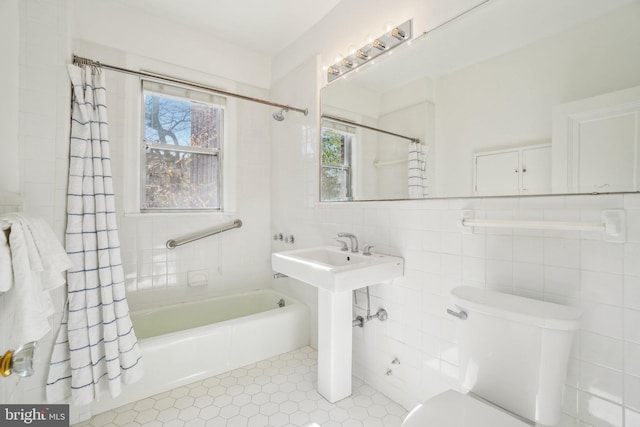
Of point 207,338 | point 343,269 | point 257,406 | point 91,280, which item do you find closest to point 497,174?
point 343,269

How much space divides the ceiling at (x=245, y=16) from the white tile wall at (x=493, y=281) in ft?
1.16

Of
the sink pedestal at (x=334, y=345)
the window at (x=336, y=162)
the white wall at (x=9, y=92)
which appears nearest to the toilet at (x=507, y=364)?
the sink pedestal at (x=334, y=345)

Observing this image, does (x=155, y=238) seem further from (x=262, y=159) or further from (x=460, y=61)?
(x=460, y=61)

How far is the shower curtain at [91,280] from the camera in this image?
4.98 feet

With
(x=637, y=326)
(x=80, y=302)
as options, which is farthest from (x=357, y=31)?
(x=80, y=302)

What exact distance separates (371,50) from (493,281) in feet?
5.16

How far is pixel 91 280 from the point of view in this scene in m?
1.57

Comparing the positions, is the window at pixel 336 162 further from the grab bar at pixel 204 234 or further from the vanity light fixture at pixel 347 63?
the grab bar at pixel 204 234

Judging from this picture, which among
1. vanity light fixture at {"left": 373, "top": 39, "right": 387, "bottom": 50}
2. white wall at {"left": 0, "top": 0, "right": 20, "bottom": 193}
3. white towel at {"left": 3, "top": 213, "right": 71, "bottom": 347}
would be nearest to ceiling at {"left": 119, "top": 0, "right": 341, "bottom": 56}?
vanity light fixture at {"left": 373, "top": 39, "right": 387, "bottom": 50}

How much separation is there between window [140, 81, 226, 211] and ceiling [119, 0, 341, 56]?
0.54 meters

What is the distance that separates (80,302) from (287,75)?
233cm

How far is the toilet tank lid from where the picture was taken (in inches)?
38.6

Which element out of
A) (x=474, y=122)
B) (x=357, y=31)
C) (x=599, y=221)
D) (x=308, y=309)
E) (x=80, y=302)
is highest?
(x=357, y=31)

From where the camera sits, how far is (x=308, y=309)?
8.05 ft
